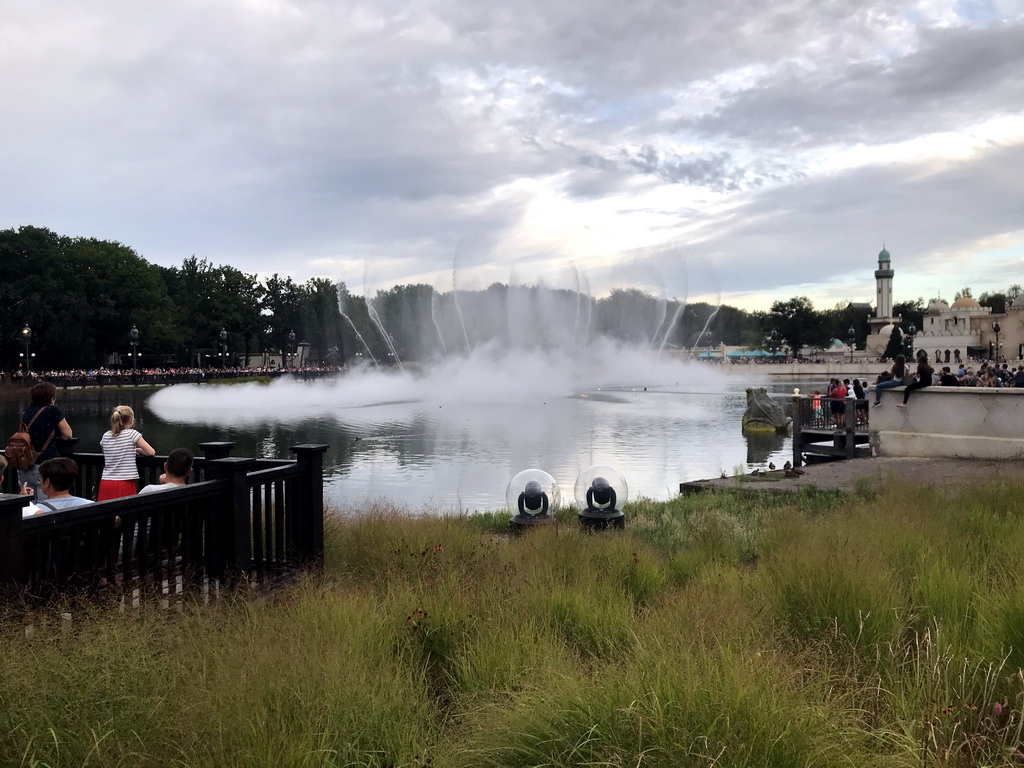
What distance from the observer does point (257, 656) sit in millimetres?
3982

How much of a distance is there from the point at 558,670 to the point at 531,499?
6571 millimetres

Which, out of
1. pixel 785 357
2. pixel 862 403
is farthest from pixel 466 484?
pixel 785 357

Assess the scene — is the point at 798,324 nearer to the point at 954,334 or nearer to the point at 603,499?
the point at 954,334

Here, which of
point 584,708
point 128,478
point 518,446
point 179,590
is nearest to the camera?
point 584,708

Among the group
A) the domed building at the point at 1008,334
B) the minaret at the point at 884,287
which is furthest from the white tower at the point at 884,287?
the domed building at the point at 1008,334

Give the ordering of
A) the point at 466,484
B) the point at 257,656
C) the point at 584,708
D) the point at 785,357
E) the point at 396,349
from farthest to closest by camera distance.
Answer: the point at 785,357, the point at 396,349, the point at 466,484, the point at 257,656, the point at 584,708

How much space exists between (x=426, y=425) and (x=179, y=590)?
31.0 meters

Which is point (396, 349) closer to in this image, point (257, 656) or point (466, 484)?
point (466, 484)

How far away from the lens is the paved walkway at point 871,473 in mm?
13547

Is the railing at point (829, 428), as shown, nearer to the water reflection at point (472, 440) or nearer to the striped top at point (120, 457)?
the water reflection at point (472, 440)

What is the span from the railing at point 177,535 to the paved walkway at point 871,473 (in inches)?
343

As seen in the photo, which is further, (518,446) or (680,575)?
(518,446)

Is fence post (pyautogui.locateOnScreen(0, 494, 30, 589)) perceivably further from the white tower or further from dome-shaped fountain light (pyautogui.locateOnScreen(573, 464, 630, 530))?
the white tower

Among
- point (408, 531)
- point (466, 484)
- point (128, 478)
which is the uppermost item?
point (128, 478)
